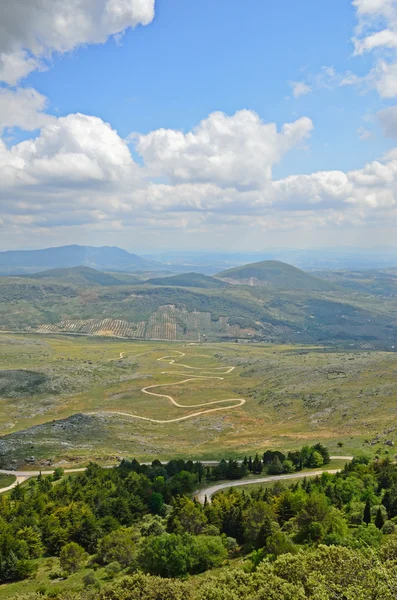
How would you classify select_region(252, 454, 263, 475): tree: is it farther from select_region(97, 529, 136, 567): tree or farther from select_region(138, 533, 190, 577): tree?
select_region(138, 533, 190, 577): tree

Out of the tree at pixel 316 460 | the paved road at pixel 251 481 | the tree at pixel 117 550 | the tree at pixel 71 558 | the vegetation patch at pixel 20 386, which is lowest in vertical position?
the vegetation patch at pixel 20 386

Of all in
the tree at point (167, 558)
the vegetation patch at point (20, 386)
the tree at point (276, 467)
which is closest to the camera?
the tree at point (167, 558)

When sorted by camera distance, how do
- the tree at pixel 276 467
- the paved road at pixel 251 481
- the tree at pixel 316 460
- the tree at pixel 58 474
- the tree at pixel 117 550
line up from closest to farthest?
1. the tree at pixel 117 550
2. the paved road at pixel 251 481
3. the tree at pixel 276 467
4. the tree at pixel 316 460
5. the tree at pixel 58 474

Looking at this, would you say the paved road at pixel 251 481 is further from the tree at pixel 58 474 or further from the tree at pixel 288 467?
the tree at pixel 58 474

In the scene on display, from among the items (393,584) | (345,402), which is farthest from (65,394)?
(393,584)

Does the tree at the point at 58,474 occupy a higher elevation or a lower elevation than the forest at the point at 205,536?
lower

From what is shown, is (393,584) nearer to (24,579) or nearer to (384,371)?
(24,579)

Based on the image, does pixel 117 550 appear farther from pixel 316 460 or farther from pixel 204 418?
pixel 204 418

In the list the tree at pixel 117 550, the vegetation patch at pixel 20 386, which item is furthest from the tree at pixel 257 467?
the vegetation patch at pixel 20 386
